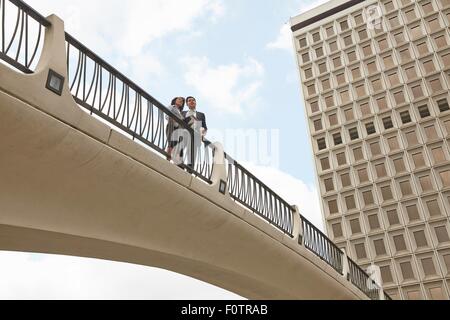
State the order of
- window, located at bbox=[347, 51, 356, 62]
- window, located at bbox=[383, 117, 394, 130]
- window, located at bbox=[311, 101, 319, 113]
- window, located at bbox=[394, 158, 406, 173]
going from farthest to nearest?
window, located at bbox=[311, 101, 319, 113], window, located at bbox=[347, 51, 356, 62], window, located at bbox=[383, 117, 394, 130], window, located at bbox=[394, 158, 406, 173]

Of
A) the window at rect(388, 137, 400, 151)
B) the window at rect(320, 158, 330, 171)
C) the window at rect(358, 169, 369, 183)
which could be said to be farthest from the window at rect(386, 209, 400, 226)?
the window at rect(320, 158, 330, 171)

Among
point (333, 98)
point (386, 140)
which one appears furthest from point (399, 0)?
point (386, 140)

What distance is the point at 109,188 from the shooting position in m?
7.00

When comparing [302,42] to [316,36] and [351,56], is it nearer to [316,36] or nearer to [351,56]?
[316,36]

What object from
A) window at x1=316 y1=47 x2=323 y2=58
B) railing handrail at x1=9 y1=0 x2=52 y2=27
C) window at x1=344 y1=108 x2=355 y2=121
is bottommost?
railing handrail at x1=9 y1=0 x2=52 y2=27

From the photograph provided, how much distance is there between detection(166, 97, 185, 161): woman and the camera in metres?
8.40

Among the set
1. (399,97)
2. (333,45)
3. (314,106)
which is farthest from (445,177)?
(333,45)

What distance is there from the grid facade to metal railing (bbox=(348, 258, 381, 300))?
40.9 ft

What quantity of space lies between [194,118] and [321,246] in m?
6.99

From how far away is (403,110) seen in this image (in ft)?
118

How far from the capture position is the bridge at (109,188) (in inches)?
221

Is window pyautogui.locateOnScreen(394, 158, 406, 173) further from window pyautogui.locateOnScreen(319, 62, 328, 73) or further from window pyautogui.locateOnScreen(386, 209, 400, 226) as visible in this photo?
window pyautogui.locateOnScreen(319, 62, 328, 73)

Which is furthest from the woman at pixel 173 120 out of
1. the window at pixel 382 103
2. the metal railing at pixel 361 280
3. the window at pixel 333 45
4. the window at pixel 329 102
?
the window at pixel 333 45
